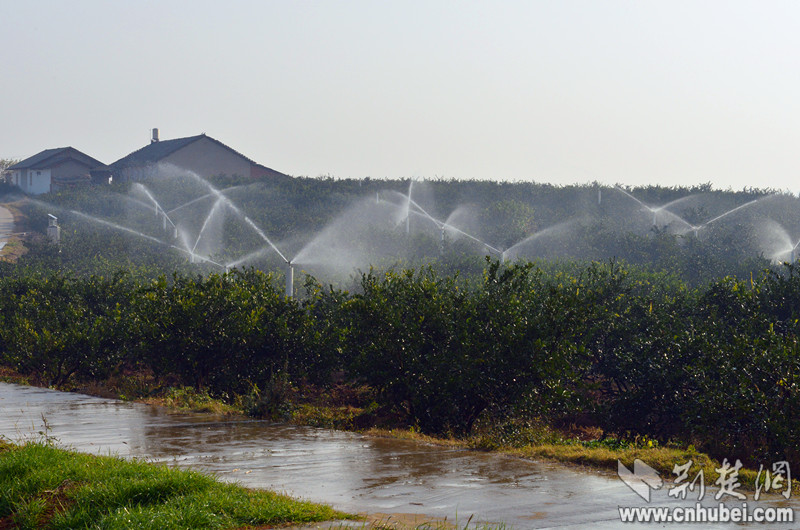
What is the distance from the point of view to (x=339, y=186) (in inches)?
2447

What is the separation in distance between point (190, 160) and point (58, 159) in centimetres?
1427

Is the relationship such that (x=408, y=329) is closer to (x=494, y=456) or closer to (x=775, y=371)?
(x=494, y=456)

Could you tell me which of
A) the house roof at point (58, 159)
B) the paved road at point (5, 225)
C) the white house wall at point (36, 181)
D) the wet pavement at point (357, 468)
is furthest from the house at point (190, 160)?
the wet pavement at point (357, 468)

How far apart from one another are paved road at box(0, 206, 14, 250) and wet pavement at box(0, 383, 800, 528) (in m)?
35.7

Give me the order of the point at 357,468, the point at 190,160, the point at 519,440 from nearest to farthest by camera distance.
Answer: the point at 357,468, the point at 519,440, the point at 190,160

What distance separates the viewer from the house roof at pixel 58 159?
253 feet

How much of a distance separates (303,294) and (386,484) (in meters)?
20.1

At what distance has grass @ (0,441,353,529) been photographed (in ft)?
20.5

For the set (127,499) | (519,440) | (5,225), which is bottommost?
(519,440)

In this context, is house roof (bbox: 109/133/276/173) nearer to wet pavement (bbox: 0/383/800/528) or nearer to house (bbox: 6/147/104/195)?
house (bbox: 6/147/104/195)

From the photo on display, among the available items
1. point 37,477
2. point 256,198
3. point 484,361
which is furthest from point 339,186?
point 37,477

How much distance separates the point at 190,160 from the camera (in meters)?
70.5

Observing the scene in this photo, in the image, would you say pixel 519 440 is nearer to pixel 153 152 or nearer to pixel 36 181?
pixel 153 152

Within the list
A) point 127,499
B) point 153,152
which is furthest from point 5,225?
point 127,499
